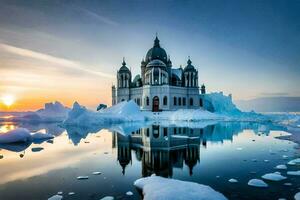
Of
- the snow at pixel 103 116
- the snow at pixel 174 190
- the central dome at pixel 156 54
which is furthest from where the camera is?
the central dome at pixel 156 54

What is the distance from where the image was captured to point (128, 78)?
234 ft

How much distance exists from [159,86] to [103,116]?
17.8 metres

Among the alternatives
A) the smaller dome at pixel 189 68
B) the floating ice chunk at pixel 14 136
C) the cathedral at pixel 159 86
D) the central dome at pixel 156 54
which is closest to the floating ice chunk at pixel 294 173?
the floating ice chunk at pixel 14 136

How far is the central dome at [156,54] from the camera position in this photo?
68.3 m

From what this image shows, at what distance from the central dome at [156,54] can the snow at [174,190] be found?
5996 centimetres

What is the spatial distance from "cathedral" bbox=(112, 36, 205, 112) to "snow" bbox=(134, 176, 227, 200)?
52122 millimetres

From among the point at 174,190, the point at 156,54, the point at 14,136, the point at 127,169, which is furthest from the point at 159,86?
the point at 174,190

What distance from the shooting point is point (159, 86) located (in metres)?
61.2

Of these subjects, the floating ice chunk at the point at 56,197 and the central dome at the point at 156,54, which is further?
the central dome at the point at 156,54

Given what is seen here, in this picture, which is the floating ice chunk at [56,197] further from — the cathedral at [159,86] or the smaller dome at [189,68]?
the smaller dome at [189,68]

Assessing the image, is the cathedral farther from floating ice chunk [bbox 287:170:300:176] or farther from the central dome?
floating ice chunk [bbox 287:170:300:176]

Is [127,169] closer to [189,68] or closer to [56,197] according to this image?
[56,197]

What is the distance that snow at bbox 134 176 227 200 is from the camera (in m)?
7.45

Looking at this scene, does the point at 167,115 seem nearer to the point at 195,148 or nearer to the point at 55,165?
the point at 195,148
